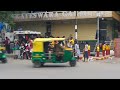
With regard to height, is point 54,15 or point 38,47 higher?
point 54,15

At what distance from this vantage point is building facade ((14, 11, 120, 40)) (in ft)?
100.0

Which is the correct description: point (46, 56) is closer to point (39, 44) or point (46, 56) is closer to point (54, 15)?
point (39, 44)

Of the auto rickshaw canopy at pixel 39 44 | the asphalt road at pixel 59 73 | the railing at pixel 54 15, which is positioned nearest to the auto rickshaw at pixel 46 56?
the auto rickshaw canopy at pixel 39 44

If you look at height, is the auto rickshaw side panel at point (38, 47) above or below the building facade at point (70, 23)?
below

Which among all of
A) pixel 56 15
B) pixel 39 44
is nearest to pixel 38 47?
pixel 39 44

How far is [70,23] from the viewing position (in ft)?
107

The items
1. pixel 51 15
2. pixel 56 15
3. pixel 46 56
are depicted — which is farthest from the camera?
pixel 51 15

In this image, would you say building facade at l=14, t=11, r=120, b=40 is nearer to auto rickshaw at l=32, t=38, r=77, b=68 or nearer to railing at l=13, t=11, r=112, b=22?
railing at l=13, t=11, r=112, b=22

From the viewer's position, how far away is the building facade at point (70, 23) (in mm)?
30472

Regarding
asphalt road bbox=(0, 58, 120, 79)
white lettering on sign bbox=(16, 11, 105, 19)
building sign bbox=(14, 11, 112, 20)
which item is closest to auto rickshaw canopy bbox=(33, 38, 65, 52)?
asphalt road bbox=(0, 58, 120, 79)

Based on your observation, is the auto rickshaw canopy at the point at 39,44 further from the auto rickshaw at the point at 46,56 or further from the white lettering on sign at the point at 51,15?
the white lettering on sign at the point at 51,15

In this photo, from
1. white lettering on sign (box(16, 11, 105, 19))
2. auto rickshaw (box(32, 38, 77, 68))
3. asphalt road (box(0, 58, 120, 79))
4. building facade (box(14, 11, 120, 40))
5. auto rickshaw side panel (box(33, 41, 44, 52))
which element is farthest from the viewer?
building facade (box(14, 11, 120, 40))
